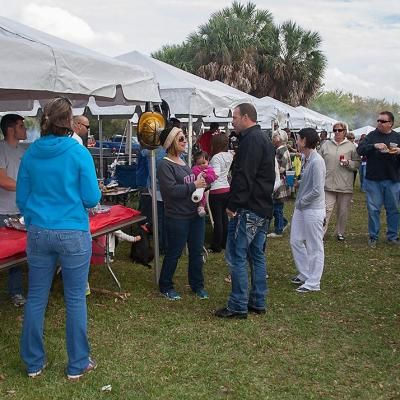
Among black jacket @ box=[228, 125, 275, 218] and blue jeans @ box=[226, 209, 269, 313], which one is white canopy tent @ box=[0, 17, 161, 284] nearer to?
black jacket @ box=[228, 125, 275, 218]

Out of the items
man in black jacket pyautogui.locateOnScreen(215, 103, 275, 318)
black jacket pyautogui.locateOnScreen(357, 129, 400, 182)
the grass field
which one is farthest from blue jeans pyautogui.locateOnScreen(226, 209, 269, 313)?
black jacket pyautogui.locateOnScreen(357, 129, 400, 182)

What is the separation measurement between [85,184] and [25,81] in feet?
3.22

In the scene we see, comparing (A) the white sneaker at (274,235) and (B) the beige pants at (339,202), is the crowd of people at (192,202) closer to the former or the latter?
(B) the beige pants at (339,202)

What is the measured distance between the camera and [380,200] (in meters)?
7.84

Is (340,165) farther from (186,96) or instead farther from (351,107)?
(351,107)

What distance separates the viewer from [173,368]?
3.73m

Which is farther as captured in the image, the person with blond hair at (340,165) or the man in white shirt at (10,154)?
the person with blond hair at (340,165)

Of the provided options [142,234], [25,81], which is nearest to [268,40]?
[142,234]

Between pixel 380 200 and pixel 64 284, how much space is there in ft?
18.6

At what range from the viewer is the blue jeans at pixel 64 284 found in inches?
128

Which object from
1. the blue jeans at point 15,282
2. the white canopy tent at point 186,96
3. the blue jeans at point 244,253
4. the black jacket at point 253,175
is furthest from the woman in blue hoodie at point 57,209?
the white canopy tent at point 186,96

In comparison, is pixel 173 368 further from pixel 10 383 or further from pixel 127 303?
pixel 127 303

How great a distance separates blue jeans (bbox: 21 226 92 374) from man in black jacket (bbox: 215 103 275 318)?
1.50 metres

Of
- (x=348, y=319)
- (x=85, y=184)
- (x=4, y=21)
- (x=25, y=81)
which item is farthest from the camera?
(x=348, y=319)
